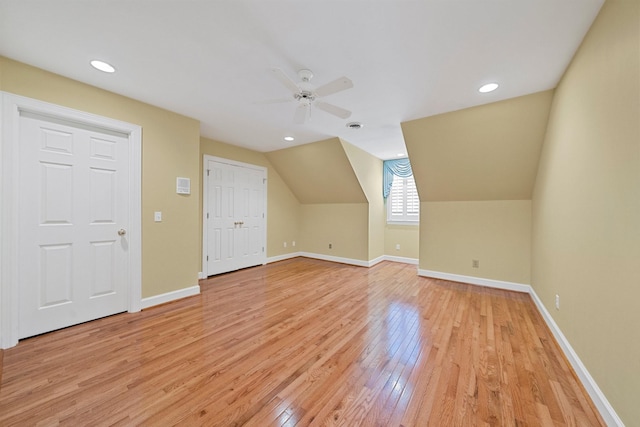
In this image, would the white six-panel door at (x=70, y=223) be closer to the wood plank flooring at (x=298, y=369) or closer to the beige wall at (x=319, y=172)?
the wood plank flooring at (x=298, y=369)

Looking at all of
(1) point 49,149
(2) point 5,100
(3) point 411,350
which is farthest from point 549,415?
(2) point 5,100

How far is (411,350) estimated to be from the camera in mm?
2098

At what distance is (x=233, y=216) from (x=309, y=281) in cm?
202

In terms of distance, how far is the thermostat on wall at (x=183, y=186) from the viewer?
10.5 feet

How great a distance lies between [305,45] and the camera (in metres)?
1.85

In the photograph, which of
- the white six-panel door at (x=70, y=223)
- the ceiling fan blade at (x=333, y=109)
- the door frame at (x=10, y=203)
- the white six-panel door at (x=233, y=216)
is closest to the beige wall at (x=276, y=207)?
the white six-panel door at (x=233, y=216)

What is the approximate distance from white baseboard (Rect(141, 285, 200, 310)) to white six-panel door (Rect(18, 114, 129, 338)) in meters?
0.22

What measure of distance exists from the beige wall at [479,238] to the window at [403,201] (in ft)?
3.12

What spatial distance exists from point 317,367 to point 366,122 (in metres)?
3.06

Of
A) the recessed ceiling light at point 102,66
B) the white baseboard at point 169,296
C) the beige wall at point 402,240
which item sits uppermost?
the recessed ceiling light at point 102,66

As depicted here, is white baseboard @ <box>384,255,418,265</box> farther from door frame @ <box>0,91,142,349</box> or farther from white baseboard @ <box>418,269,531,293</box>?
door frame @ <box>0,91,142,349</box>

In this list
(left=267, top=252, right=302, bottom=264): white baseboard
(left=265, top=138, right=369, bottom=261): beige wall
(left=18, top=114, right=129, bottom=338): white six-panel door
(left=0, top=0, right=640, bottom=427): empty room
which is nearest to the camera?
(left=0, top=0, right=640, bottom=427): empty room

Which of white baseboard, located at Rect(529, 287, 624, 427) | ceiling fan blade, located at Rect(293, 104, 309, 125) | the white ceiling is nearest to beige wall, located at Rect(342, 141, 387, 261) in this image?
the white ceiling

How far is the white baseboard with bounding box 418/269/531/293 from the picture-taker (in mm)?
3656
